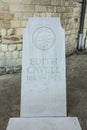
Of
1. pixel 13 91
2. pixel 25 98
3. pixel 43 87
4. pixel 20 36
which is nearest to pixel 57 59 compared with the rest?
pixel 43 87

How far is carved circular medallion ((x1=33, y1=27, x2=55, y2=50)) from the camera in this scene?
363cm

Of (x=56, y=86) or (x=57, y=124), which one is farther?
(x=56, y=86)

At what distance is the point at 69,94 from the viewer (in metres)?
4.84

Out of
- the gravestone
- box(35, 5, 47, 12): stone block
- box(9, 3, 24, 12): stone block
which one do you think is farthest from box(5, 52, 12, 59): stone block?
the gravestone

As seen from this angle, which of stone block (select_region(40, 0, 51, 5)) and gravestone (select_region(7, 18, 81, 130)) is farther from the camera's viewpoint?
stone block (select_region(40, 0, 51, 5))

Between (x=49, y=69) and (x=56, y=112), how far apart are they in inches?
26.2

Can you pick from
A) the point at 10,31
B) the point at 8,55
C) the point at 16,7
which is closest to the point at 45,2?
the point at 16,7

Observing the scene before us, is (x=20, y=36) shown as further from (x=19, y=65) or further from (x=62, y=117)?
(x=62, y=117)

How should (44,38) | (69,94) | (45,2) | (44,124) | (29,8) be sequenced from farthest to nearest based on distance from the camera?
(45,2) → (29,8) → (69,94) → (44,38) → (44,124)

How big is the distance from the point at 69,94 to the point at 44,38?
1.60 m

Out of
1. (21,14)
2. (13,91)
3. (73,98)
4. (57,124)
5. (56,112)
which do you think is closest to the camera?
(57,124)

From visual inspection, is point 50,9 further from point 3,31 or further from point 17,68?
point 17,68

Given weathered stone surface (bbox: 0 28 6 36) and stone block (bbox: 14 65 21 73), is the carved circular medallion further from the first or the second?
stone block (bbox: 14 65 21 73)

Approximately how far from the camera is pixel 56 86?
373cm
